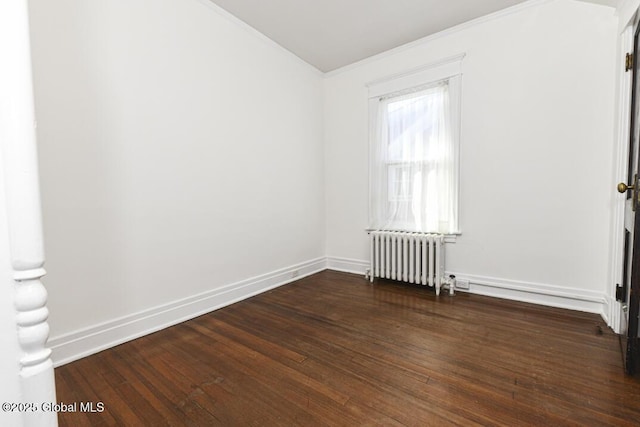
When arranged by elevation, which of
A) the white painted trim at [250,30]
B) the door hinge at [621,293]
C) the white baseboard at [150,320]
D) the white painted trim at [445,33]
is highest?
the white painted trim at [250,30]

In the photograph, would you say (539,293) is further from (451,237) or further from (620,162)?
(620,162)

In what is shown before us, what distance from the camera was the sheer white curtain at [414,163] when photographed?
317 cm

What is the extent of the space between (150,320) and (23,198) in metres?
1.81

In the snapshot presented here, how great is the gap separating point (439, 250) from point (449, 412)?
6.19 feet

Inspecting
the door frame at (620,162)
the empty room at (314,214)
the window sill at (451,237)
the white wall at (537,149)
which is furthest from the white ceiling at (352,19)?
the window sill at (451,237)

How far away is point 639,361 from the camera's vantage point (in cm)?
164

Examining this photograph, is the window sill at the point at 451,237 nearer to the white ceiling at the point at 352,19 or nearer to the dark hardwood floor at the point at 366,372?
the dark hardwood floor at the point at 366,372

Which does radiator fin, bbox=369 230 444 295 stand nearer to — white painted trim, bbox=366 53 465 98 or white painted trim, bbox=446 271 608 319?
white painted trim, bbox=446 271 608 319

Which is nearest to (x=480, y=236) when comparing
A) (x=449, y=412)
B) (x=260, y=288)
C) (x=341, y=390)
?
(x=449, y=412)

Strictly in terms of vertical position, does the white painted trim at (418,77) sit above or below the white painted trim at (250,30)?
below

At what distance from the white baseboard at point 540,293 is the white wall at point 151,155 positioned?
2.31 m

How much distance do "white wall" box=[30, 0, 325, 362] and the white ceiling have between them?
27cm

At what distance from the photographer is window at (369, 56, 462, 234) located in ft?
10.3

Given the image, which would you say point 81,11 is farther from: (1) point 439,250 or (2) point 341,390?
(1) point 439,250
